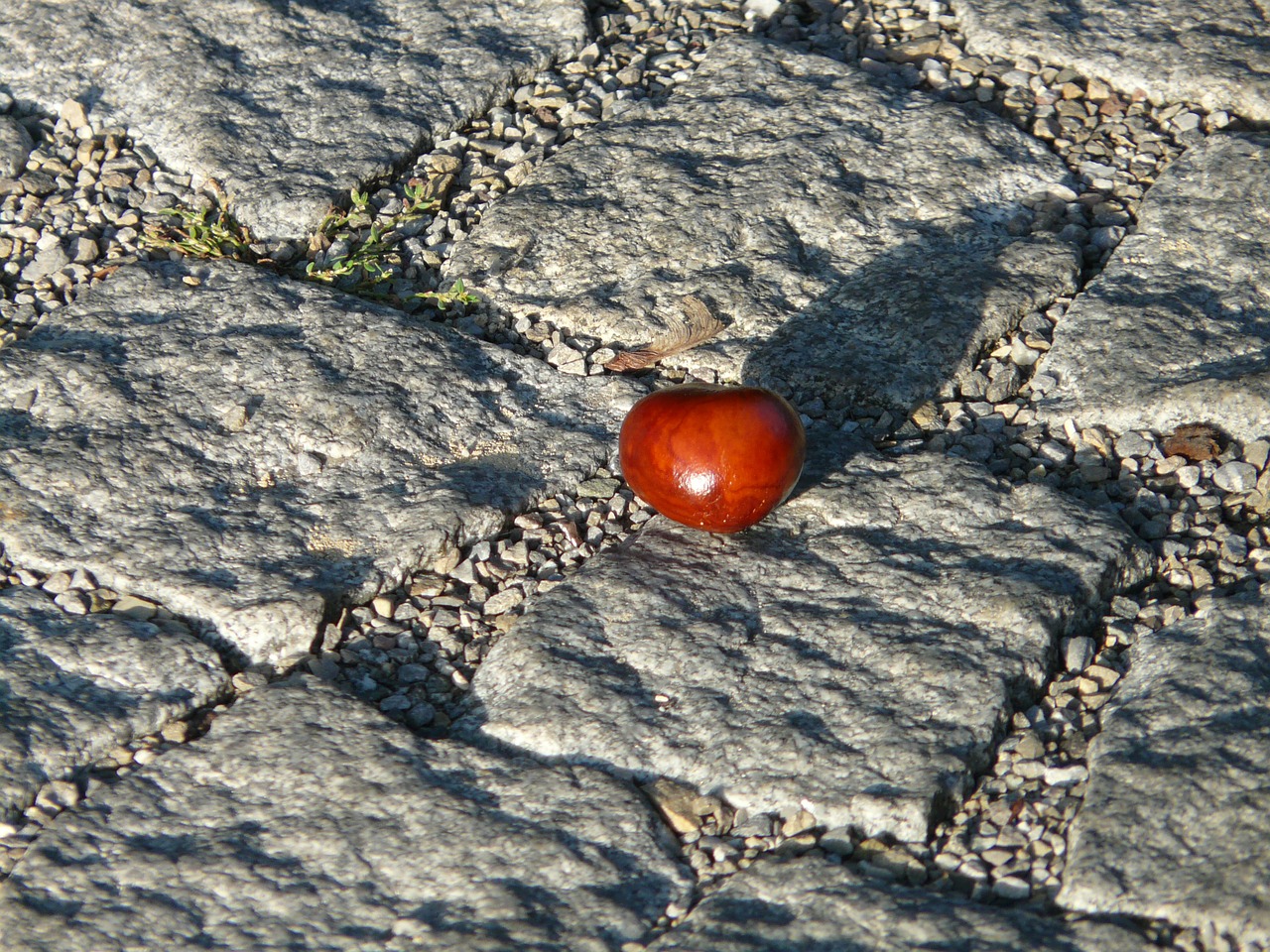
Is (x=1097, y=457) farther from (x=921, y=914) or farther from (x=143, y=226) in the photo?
(x=143, y=226)

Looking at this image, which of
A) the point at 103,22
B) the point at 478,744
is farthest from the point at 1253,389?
the point at 103,22

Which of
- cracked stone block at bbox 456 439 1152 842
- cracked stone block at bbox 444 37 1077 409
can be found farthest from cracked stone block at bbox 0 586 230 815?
cracked stone block at bbox 444 37 1077 409

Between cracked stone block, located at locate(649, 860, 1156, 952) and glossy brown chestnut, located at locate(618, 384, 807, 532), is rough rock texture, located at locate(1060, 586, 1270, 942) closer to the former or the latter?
cracked stone block, located at locate(649, 860, 1156, 952)

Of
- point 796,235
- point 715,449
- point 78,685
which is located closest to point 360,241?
point 796,235

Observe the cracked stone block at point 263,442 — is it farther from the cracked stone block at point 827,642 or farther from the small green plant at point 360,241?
the cracked stone block at point 827,642

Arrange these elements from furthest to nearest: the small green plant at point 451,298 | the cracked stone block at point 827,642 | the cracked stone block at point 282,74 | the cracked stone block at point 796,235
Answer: the cracked stone block at point 282,74 < the small green plant at point 451,298 < the cracked stone block at point 796,235 < the cracked stone block at point 827,642

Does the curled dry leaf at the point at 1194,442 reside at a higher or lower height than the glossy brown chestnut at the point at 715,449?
higher

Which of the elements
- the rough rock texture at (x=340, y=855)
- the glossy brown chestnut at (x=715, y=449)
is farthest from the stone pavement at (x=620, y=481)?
the glossy brown chestnut at (x=715, y=449)

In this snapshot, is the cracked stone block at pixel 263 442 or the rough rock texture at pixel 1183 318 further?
the rough rock texture at pixel 1183 318
